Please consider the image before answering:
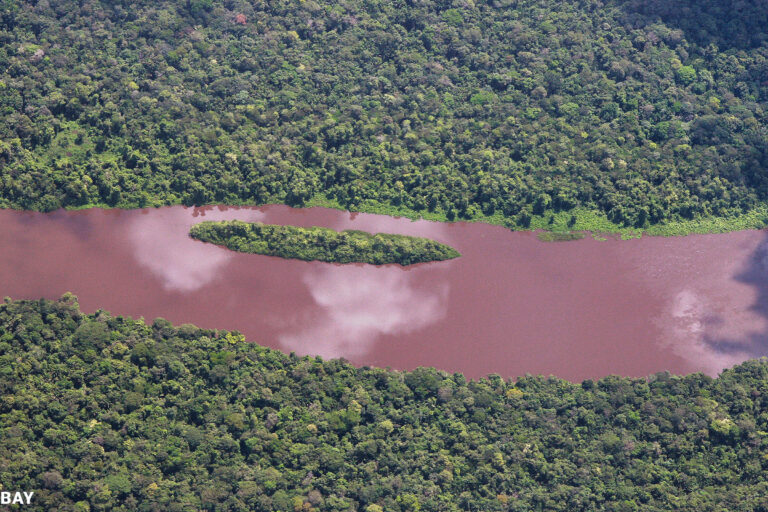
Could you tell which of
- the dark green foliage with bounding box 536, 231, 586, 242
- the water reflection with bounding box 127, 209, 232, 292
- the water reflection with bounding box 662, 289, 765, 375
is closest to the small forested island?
the water reflection with bounding box 127, 209, 232, 292

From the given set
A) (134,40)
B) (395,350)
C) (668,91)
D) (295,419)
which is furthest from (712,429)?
(134,40)

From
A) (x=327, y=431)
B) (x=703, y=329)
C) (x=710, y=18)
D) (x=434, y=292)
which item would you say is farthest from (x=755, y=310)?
(x=327, y=431)

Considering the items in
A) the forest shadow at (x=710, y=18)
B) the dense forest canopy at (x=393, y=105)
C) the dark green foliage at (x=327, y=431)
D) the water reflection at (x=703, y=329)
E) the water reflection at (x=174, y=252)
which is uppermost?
the forest shadow at (x=710, y=18)

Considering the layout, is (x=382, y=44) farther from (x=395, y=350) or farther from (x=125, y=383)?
(x=125, y=383)

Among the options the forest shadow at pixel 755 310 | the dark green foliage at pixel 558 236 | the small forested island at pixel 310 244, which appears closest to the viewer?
the forest shadow at pixel 755 310

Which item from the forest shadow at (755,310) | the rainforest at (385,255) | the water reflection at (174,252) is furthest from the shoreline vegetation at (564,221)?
the water reflection at (174,252)

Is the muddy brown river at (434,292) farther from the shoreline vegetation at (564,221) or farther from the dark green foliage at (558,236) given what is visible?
the shoreline vegetation at (564,221)

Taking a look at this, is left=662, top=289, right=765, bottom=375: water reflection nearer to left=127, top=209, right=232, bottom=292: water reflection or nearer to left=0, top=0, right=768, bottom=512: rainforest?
left=0, top=0, right=768, bottom=512: rainforest

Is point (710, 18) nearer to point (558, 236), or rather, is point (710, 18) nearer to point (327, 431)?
point (558, 236)

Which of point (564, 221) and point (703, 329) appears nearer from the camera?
point (703, 329)
